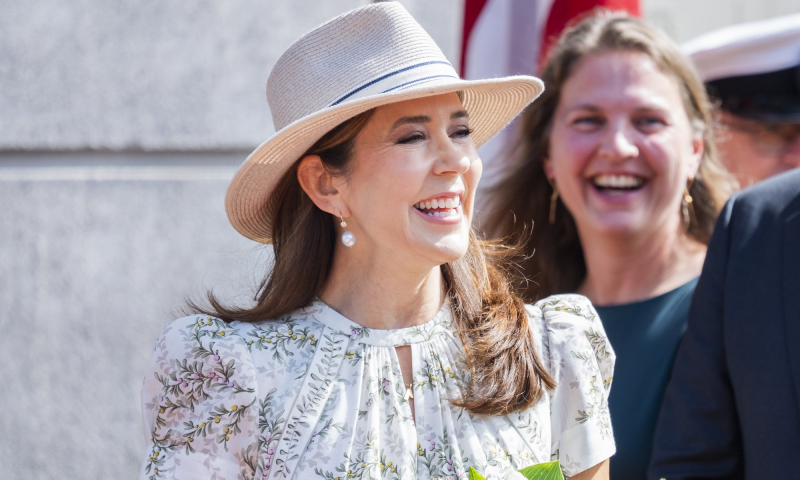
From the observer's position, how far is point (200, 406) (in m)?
1.81

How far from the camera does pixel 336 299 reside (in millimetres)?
2010

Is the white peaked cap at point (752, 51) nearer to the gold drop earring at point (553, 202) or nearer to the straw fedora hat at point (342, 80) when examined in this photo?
the gold drop earring at point (553, 202)

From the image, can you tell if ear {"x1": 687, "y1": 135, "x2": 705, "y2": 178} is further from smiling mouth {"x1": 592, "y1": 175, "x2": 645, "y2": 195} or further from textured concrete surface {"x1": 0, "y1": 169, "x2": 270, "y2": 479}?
textured concrete surface {"x1": 0, "y1": 169, "x2": 270, "y2": 479}

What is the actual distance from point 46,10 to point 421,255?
7.36 ft

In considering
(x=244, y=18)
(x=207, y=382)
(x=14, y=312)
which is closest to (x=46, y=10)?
(x=244, y=18)

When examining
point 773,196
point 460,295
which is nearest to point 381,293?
point 460,295

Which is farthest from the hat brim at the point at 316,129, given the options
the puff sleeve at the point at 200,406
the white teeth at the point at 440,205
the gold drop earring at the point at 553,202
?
the gold drop earring at the point at 553,202

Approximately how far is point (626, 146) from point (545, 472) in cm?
142

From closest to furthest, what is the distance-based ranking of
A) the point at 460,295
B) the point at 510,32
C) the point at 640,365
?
the point at 460,295 < the point at 640,365 < the point at 510,32

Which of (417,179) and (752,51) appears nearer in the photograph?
(417,179)

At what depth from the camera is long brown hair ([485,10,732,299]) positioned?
2.77 meters

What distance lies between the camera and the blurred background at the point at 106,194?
3.27m

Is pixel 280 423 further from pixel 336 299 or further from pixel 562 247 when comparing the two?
pixel 562 247

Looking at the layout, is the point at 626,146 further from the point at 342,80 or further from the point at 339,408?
the point at 339,408
